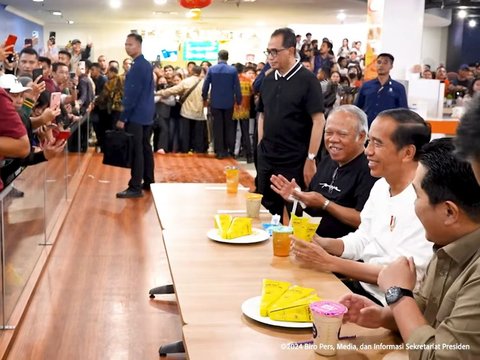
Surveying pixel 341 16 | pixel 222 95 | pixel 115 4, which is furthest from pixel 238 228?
pixel 341 16

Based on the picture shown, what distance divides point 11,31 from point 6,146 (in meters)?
15.4

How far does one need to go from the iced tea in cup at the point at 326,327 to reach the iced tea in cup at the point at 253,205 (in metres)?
1.53

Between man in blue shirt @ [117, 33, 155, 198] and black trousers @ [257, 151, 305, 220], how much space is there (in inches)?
111

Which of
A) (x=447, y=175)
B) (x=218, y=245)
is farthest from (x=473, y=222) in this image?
(x=218, y=245)

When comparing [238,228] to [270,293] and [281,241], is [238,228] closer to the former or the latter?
[281,241]

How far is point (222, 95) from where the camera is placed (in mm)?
10016

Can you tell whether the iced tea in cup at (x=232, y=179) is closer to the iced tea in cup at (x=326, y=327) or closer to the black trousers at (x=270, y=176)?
the black trousers at (x=270, y=176)

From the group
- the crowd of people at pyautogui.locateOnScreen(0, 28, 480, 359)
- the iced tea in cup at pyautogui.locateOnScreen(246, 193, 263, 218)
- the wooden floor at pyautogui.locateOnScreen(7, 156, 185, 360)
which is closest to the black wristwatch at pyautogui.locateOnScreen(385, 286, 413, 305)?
the crowd of people at pyautogui.locateOnScreen(0, 28, 480, 359)

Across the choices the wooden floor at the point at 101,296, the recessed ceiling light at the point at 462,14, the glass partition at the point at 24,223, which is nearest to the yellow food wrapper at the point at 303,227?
the wooden floor at the point at 101,296

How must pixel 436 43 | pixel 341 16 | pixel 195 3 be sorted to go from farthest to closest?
pixel 436 43, pixel 341 16, pixel 195 3

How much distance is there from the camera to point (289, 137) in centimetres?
449

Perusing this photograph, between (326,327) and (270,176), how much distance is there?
2.96 m

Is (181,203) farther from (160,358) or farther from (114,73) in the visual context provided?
(114,73)

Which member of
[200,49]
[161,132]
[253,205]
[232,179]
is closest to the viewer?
[253,205]
